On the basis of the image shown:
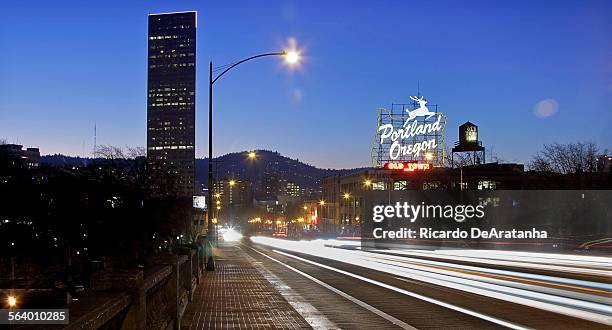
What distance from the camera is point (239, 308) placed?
17.6m

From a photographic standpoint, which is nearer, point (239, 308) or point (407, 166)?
point (239, 308)

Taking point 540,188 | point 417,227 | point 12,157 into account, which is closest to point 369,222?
point 417,227

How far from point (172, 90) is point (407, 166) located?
345 feet

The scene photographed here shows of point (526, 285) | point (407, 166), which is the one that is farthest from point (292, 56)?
point (407, 166)

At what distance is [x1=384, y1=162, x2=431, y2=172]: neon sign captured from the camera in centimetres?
7969

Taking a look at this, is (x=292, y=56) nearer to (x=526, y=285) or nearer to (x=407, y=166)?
(x=526, y=285)

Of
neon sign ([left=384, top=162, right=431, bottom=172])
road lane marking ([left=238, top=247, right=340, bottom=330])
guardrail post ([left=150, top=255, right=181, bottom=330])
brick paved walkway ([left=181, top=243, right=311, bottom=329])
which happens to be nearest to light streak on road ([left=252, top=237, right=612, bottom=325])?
road lane marking ([left=238, top=247, right=340, bottom=330])

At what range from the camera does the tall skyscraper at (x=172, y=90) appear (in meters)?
162

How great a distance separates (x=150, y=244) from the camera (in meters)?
57.9

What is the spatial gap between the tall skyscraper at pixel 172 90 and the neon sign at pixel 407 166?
227 ft

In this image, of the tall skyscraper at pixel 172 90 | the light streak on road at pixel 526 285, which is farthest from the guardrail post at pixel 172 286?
the tall skyscraper at pixel 172 90

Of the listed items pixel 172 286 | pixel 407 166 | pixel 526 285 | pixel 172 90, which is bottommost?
pixel 526 285

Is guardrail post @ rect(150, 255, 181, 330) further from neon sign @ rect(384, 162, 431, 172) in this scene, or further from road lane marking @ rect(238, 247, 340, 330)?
neon sign @ rect(384, 162, 431, 172)

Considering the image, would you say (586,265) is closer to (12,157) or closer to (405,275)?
(405,275)
